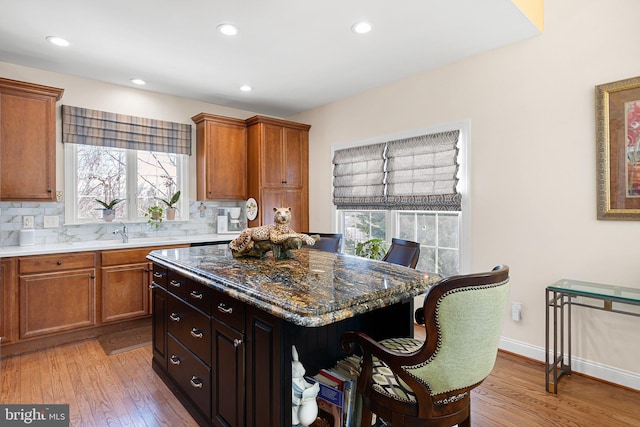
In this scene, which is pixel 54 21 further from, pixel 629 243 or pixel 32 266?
pixel 629 243

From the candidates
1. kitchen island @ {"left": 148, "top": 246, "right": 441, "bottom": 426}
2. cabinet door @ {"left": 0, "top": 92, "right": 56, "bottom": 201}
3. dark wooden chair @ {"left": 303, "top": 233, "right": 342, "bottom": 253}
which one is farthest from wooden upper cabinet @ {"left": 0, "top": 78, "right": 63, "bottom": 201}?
dark wooden chair @ {"left": 303, "top": 233, "right": 342, "bottom": 253}

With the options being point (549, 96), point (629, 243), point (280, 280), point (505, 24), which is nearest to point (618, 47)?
point (549, 96)

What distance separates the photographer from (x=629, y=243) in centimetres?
237

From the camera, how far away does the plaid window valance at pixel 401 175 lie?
10.9 feet

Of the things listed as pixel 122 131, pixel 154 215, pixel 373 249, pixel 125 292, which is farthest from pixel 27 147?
pixel 373 249

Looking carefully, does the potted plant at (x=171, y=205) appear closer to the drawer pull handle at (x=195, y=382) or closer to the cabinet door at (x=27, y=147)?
the cabinet door at (x=27, y=147)

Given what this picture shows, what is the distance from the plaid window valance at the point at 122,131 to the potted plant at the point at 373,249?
8.35ft

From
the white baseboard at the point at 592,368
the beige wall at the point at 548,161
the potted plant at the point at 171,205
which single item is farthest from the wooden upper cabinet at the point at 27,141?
the white baseboard at the point at 592,368

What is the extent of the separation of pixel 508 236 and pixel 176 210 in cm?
379

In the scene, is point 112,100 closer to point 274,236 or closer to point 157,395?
point 274,236

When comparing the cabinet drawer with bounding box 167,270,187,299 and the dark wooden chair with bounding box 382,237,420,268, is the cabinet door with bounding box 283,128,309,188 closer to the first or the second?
the dark wooden chair with bounding box 382,237,420,268

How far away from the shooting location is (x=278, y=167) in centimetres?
468

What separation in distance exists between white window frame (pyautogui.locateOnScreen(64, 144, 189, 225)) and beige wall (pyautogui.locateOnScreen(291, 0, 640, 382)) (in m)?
3.17

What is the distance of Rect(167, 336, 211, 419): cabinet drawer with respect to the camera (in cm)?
187
